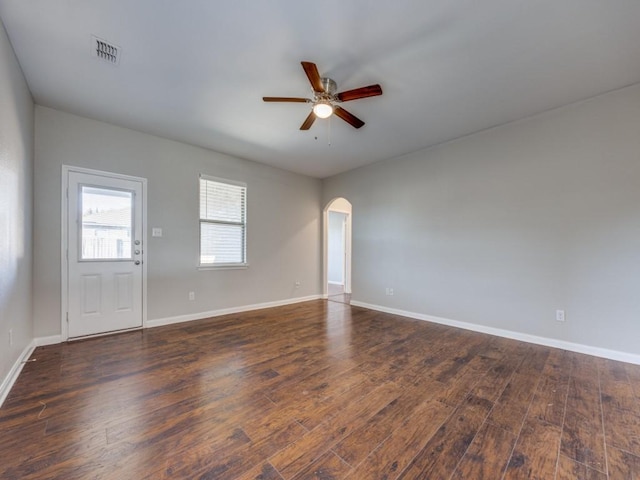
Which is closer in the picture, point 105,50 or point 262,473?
point 262,473

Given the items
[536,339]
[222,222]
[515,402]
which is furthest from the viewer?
[222,222]

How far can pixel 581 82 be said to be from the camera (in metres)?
2.65

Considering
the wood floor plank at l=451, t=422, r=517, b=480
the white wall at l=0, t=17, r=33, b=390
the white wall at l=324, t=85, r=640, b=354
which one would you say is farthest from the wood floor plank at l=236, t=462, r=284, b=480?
the white wall at l=324, t=85, r=640, b=354

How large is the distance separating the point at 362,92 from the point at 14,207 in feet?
10.3

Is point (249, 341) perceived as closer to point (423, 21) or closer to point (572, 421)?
point (572, 421)

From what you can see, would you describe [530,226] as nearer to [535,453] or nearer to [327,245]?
[535,453]

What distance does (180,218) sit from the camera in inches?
164

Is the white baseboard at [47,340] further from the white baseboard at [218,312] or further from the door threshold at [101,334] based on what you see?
the white baseboard at [218,312]

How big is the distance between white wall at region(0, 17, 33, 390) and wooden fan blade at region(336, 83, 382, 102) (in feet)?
8.30

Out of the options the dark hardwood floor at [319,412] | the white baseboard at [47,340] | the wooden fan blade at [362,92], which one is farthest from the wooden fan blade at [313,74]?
the white baseboard at [47,340]

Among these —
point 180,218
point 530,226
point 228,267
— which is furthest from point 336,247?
point 530,226

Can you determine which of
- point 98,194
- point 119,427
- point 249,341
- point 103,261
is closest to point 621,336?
point 249,341

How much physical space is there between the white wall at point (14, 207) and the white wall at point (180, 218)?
0.71ft

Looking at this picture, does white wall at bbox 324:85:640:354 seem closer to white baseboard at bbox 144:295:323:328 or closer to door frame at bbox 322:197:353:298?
door frame at bbox 322:197:353:298
